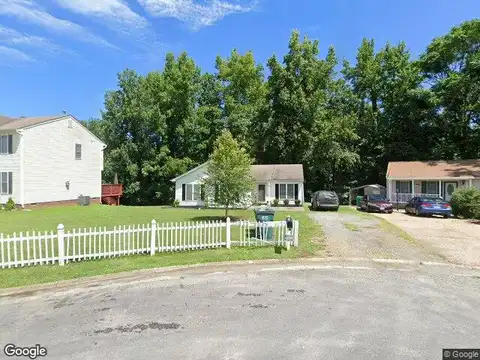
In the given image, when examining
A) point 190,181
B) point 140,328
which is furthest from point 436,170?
point 140,328

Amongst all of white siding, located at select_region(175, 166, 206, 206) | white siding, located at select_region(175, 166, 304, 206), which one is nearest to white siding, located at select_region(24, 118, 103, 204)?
white siding, located at select_region(175, 166, 206, 206)

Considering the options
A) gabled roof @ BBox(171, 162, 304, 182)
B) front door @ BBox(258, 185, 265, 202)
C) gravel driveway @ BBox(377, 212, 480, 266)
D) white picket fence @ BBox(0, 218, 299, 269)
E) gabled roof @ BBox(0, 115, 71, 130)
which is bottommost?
gravel driveway @ BBox(377, 212, 480, 266)

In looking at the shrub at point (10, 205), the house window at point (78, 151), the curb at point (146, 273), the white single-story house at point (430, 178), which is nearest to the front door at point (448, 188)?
the white single-story house at point (430, 178)

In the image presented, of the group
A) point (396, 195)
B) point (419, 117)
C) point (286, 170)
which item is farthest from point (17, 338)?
point (419, 117)

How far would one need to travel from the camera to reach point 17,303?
719cm

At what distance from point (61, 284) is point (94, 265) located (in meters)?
1.41

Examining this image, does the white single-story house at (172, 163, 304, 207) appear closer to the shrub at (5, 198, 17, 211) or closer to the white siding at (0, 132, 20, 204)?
the white siding at (0, 132, 20, 204)

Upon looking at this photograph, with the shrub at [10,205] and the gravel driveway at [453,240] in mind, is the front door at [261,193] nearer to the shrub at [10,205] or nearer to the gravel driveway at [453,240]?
the gravel driveway at [453,240]

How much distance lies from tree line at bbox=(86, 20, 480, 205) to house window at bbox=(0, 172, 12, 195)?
711 inches

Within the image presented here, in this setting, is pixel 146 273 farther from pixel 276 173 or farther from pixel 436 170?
pixel 436 170

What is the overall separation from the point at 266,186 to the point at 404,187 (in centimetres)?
1374

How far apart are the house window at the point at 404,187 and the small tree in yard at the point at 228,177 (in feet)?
71.5

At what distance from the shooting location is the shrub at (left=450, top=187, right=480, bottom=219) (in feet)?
78.9

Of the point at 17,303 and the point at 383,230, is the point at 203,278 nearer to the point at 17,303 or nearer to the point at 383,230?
the point at 17,303
